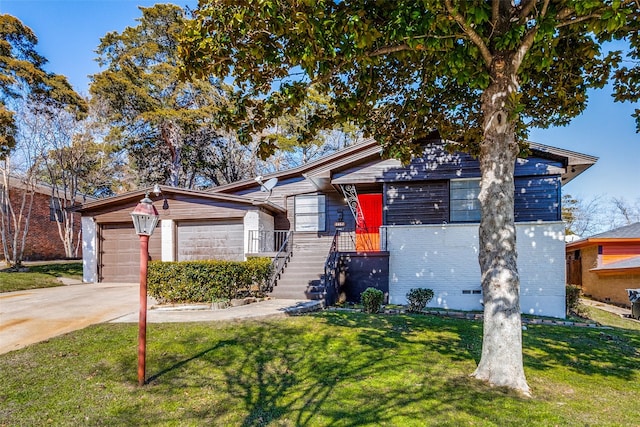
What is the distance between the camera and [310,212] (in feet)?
47.1

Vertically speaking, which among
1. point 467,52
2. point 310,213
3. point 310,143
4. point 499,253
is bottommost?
point 499,253

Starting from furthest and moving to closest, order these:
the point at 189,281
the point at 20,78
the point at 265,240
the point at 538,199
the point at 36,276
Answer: the point at 20,78
the point at 36,276
the point at 265,240
the point at 538,199
the point at 189,281

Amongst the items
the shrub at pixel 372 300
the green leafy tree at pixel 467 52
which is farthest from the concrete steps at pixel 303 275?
the green leafy tree at pixel 467 52

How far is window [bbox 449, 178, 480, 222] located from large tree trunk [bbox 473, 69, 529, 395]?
6.83m

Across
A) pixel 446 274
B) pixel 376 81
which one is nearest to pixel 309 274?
pixel 446 274

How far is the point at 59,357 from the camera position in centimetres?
518

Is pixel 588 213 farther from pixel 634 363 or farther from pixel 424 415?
pixel 424 415

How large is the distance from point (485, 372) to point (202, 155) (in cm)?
2250

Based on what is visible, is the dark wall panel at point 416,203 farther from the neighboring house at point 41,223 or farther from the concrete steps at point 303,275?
the neighboring house at point 41,223

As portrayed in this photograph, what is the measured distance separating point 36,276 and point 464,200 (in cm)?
1674

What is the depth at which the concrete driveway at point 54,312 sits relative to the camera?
20.4 ft

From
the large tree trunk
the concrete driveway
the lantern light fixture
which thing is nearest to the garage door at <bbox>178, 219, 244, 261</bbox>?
the concrete driveway

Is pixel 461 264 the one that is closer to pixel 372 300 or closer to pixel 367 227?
pixel 372 300

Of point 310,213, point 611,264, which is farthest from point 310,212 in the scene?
point 611,264
